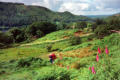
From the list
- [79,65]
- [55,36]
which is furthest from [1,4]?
[79,65]

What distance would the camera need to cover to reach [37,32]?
2255 inches

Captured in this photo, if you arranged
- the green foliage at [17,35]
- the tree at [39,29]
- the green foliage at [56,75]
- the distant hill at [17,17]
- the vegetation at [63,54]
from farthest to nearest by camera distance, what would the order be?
1. the distant hill at [17,17]
2. the tree at [39,29]
3. the green foliage at [17,35]
4. the green foliage at [56,75]
5. the vegetation at [63,54]

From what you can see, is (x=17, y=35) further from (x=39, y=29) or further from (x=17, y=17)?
(x=17, y=17)

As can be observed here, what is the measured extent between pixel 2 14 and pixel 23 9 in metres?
36.2

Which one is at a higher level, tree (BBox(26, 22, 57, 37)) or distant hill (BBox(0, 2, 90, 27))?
distant hill (BBox(0, 2, 90, 27))

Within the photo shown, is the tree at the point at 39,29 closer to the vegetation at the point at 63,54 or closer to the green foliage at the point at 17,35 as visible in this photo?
the vegetation at the point at 63,54

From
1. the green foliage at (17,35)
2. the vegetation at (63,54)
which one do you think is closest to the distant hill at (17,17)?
the vegetation at (63,54)

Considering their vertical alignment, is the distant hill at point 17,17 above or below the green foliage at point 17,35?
above

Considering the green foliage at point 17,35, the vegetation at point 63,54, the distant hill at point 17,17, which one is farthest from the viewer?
the distant hill at point 17,17

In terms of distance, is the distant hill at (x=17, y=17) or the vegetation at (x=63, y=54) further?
the distant hill at (x=17, y=17)

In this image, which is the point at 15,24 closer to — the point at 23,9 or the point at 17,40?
the point at 23,9

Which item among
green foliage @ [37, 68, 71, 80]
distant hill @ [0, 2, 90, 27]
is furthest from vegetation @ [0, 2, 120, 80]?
distant hill @ [0, 2, 90, 27]

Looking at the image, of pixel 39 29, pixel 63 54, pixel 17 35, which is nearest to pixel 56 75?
pixel 63 54

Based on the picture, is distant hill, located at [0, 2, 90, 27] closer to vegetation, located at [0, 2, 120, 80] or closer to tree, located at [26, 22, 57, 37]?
tree, located at [26, 22, 57, 37]
